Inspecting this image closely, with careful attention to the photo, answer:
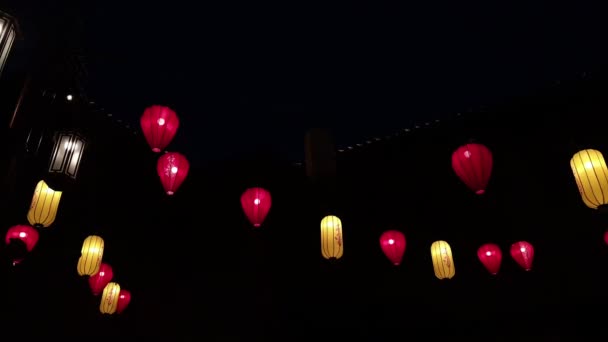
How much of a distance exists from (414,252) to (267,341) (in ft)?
12.2

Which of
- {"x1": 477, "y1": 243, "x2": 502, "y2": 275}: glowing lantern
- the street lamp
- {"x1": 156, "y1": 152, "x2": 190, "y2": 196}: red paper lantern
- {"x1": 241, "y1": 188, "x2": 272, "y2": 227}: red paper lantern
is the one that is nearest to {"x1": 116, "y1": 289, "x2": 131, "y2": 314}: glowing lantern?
{"x1": 241, "y1": 188, "x2": 272, "y2": 227}: red paper lantern

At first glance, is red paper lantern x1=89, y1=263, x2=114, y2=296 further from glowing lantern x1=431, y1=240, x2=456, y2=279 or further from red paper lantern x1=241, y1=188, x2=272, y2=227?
glowing lantern x1=431, y1=240, x2=456, y2=279

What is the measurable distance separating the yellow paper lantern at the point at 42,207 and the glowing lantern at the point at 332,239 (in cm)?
395

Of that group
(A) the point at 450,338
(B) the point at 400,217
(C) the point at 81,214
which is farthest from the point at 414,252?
(C) the point at 81,214

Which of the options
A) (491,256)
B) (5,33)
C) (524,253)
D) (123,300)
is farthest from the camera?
(123,300)

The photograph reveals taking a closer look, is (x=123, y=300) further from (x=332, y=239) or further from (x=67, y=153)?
(x=67, y=153)

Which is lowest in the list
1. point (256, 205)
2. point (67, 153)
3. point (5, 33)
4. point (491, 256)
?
point (491, 256)

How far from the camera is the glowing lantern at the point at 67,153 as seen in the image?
4.38 metres

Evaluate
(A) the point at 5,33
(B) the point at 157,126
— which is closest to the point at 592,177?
(B) the point at 157,126

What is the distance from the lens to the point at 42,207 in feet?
18.9

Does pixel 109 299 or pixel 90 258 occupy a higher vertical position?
pixel 90 258

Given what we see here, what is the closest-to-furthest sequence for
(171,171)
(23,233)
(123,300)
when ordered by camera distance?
(171,171), (23,233), (123,300)

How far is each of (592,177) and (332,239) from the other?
3763 mm

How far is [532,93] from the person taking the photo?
27.0 ft
